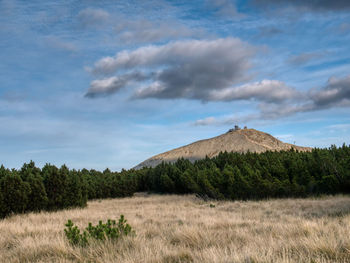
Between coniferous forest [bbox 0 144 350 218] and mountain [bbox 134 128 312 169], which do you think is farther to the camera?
mountain [bbox 134 128 312 169]

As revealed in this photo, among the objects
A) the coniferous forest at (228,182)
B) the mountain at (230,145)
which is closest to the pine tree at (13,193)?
the coniferous forest at (228,182)

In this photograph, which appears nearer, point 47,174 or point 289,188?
point 47,174

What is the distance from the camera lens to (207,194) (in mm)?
19812

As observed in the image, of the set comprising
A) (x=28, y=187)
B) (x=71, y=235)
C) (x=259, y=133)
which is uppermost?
(x=259, y=133)

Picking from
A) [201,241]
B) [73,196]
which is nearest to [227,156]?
[73,196]

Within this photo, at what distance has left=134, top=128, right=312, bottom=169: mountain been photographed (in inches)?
2069

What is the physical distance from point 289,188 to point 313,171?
3082 millimetres

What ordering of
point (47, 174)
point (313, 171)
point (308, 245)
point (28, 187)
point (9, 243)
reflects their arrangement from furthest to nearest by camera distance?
1. point (313, 171)
2. point (47, 174)
3. point (28, 187)
4. point (9, 243)
5. point (308, 245)

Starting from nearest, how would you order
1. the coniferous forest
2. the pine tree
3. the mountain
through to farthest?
the pine tree < the coniferous forest < the mountain

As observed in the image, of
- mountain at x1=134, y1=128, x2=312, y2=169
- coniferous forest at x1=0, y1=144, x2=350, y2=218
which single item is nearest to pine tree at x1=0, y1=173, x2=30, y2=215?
coniferous forest at x1=0, y1=144, x2=350, y2=218

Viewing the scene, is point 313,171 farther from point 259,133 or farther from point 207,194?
point 259,133

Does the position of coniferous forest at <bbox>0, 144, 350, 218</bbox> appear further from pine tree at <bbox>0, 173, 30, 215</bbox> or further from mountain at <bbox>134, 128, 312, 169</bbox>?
mountain at <bbox>134, 128, 312, 169</bbox>

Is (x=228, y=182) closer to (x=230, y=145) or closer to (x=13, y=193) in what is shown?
(x=13, y=193)

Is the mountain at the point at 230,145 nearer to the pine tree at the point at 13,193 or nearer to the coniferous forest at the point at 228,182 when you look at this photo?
the coniferous forest at the point at 228,182
